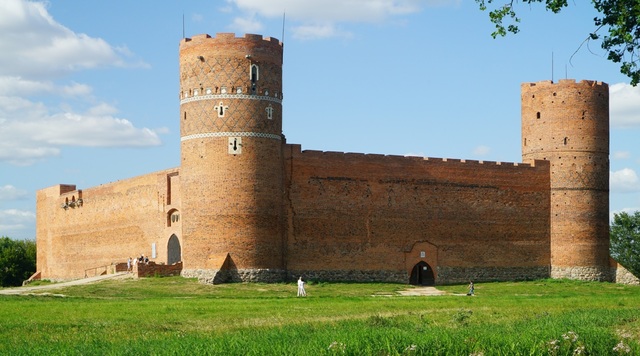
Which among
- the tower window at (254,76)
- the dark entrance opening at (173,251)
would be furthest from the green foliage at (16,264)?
the tower window at (254,76)

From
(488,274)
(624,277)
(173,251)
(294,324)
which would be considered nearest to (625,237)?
(624,277)

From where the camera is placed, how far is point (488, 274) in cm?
4809

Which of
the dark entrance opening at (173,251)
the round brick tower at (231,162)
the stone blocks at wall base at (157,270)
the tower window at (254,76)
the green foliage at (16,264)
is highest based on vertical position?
the tower window at (254,76)

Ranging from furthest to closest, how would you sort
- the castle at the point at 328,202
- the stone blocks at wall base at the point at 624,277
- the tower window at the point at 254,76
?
the stone blocks at wall base at the point at 624,277, the tower window at the point at 254,76, the castle at the point at 328,202

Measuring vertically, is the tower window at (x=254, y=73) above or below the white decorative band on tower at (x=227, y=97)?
above

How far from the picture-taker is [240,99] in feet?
134

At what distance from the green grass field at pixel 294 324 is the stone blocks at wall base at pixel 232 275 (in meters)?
1.32

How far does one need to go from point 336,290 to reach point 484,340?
23.7 metres

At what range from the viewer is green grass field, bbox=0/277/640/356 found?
15914 millimetres

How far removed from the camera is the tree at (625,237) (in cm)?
7162

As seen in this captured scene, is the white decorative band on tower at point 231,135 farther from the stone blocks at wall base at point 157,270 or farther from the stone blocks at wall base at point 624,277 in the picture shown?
the stone blocks at wall base at point 624,277

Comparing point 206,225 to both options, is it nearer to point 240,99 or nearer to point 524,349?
point 240,99

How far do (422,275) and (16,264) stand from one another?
28952mm

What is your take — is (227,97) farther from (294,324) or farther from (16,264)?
(16,264)
